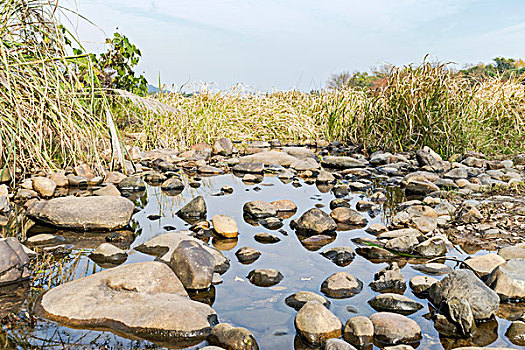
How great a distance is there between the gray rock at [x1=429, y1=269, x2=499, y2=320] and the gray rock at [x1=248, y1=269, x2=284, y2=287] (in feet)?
2.55

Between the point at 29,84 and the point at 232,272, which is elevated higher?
the point at 29,84

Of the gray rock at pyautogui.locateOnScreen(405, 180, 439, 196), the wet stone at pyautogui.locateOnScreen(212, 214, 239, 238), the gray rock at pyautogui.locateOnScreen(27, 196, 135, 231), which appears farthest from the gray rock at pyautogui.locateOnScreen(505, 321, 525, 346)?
the gray rock at pyautogui.locateOnScreen(405, 180, 439, 196)

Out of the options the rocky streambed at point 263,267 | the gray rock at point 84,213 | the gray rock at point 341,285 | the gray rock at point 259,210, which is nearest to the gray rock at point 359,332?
the rocky streambed at point 263,267

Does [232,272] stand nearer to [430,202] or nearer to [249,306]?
[249,306]

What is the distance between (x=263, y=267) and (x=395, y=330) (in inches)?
36.3

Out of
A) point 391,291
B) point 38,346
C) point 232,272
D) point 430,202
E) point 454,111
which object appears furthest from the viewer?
point 454,111

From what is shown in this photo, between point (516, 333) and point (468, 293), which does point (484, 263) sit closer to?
point (468, 293)

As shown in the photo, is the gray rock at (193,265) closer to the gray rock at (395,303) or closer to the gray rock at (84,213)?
the gray rock at (395,303)

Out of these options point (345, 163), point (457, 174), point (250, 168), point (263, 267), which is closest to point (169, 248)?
point (263, 267)

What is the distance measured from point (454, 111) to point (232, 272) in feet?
16.6

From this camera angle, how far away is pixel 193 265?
91.4 inches

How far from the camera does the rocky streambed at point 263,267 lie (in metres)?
1.88

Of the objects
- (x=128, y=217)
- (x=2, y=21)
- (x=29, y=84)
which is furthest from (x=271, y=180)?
(x=2, y=21)

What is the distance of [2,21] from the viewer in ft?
12.5
